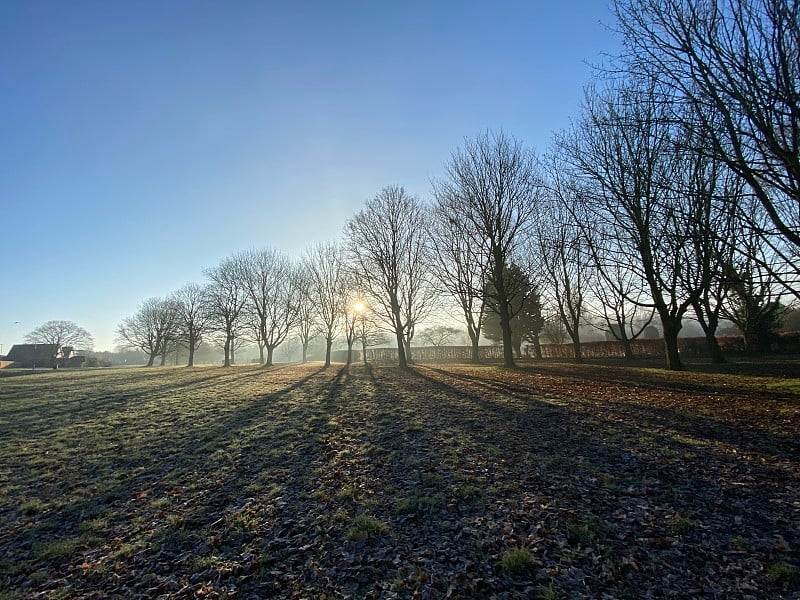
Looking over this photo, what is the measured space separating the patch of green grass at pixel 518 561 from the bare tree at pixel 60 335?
110 metres

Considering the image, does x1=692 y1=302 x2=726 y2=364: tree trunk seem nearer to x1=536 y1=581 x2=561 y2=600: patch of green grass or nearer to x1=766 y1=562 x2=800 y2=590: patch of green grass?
x1=766 y1=562 x2=800 y2=590: patch of green grass

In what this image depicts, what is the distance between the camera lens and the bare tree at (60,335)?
280 ft

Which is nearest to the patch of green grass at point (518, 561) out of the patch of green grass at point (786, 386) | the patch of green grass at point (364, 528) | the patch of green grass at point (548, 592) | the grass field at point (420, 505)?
the grass field at point (420, 505)

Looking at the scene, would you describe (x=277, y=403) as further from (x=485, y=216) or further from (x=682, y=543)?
(x=485, y=216)

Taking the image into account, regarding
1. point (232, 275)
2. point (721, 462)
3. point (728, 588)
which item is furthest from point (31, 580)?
point (232, 275)

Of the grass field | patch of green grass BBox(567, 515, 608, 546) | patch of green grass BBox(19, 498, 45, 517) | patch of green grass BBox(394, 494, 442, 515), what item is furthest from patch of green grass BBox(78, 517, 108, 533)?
patch of green grass BBox(567, 515, 608, 546)

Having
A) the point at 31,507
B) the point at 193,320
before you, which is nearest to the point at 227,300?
the point at 193,320

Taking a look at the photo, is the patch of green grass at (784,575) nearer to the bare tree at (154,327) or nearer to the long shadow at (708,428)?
the long shadow at (708,428)

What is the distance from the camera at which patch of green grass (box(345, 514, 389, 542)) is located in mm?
4645

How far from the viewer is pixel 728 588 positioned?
343cm

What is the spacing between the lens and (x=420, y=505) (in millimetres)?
5309

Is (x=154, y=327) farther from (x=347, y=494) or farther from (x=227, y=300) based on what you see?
(x=347, y=494)

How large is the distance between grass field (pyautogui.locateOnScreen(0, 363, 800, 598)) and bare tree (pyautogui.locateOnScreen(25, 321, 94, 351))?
328ft

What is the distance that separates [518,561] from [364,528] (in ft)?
6.35
